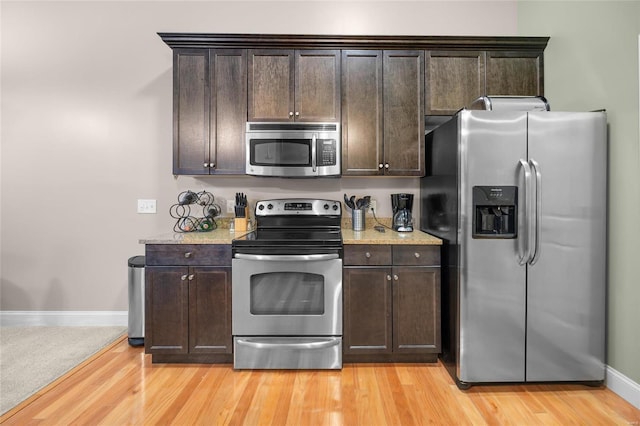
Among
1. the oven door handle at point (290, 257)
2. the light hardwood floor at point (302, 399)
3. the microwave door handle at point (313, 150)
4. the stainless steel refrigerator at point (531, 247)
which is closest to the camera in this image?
the light hardwood floor at point (302, 399)

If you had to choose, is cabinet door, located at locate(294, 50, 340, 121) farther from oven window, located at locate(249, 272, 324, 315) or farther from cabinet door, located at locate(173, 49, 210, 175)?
oven window, located at locate(249, 272, 324, 315)

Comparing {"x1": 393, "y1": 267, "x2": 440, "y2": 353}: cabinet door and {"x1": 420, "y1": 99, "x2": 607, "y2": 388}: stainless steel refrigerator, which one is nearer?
{"x1": 420, "y1": 99, "x2": 607, "y2": 388}: stainless steel refrigerator

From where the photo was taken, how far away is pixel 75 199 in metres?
3.06

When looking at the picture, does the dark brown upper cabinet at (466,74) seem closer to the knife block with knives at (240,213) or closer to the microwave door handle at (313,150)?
the microwave door handle at (313,150)

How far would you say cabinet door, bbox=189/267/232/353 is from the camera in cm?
231

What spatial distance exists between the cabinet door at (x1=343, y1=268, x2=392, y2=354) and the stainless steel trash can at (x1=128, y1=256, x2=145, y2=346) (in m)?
1.61

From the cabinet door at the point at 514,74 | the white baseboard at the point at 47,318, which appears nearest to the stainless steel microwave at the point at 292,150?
the cabinet door at the point at 514,74

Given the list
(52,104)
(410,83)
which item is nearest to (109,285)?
(52,104)

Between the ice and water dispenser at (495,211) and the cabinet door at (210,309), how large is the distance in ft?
5.43

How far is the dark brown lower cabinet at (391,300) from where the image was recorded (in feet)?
7.57

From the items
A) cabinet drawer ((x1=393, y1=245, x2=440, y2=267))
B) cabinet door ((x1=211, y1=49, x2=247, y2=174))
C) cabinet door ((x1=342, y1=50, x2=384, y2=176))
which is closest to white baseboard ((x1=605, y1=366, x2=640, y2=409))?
cabinet drawer ((x1=393, y1=245, x2=440, y2=267))

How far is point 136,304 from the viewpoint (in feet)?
8.73

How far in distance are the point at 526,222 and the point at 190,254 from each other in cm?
214

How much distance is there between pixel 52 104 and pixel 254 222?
2.10 metres
